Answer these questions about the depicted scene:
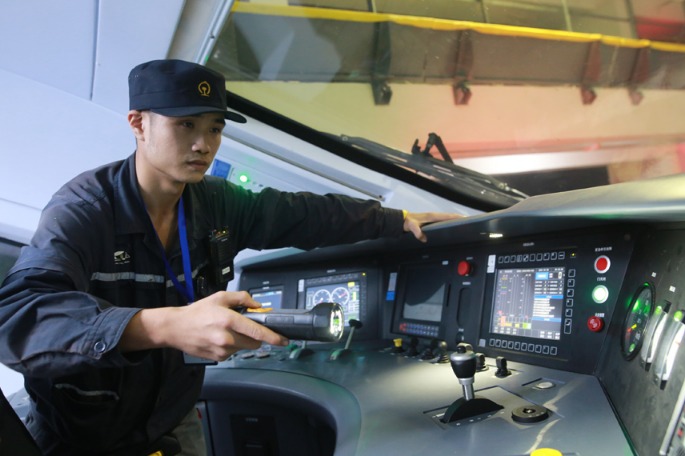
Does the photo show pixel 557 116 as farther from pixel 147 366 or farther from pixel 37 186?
pixel 37 186

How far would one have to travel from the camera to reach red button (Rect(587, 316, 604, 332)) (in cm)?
132

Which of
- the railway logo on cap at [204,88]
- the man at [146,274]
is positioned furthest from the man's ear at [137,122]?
the railway logo on cap at [204,88]

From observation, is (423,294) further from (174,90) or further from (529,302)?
(174,90)

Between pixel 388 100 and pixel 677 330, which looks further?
pixel 388 100

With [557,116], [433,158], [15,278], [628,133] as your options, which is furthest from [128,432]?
[628,133]

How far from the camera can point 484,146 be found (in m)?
2.85

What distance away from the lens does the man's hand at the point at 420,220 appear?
1755 millimetres

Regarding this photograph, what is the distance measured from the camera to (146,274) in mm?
1441

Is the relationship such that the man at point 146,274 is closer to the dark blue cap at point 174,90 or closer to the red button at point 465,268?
the dark blue cap at point 174,90

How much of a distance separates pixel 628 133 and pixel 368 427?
2.46 m

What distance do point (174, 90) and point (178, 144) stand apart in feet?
0.45

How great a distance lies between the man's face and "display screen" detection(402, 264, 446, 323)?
967 mm

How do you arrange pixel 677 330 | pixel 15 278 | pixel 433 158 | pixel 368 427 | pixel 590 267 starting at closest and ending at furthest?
1. pixel 677 330
2. pixel 15 278
3. pixel 368 427
4. pixel 590 267
5. pixel 433 158

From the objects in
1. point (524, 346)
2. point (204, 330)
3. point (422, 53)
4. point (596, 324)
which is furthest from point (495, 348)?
point (422, 53)
